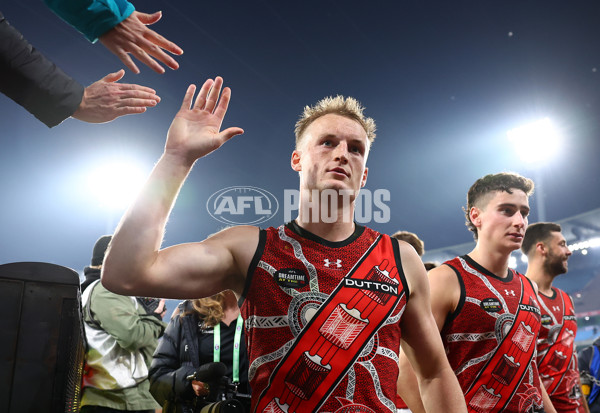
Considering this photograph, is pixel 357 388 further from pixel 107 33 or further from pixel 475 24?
pixel 475 24

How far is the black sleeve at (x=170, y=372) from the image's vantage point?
322 centimetres

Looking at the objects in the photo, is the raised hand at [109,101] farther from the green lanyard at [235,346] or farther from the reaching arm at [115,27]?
the green lanyard at [235,346]

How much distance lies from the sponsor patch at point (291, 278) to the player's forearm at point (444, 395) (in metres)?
0.75

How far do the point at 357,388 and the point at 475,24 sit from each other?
49.3 ft

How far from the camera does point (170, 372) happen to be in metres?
3.37

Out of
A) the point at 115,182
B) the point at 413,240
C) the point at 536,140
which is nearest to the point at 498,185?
the point at 413,240

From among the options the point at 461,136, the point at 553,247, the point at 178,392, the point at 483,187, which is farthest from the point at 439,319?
the point at 461,136

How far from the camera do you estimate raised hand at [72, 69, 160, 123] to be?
2.09m

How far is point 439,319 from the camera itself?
9.89 ft

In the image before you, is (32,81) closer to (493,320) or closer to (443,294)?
(443,294)

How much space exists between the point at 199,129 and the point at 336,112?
83cm

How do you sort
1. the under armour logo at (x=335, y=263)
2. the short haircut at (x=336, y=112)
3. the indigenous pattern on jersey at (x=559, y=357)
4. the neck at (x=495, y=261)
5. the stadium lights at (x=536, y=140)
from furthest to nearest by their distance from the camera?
the stadium lights at (x=536, y=140) → the indigenous pattern on jersey at (x=559, y=357) → the neck at (x=495, y=261) → the short haircut at (x=336, y=112) → the under armour logo at (x=335, y=263)

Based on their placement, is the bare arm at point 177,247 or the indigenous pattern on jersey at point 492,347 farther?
the indigenous pattern on jersey at point 492,347

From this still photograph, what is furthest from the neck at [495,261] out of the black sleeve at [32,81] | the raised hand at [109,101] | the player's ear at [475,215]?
the black sleeve at [32,81]
